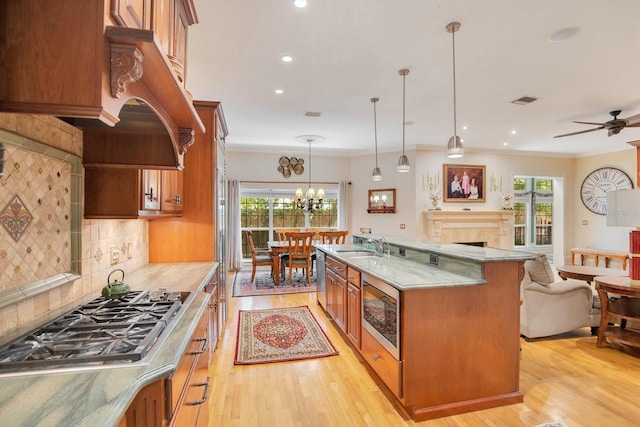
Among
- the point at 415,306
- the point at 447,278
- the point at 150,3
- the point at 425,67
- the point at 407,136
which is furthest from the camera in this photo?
the point at 407,136

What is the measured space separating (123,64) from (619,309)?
170 inches

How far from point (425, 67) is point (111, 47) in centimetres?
309

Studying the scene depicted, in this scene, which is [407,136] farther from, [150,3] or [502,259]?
[150,3]

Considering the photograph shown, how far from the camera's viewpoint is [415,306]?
203 centimetres

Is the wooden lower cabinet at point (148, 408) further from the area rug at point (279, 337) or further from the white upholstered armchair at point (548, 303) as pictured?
the white upholstered armchair at point (548, 303)

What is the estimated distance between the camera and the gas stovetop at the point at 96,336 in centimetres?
99

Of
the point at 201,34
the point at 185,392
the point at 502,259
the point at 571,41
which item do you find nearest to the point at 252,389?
the point at 185,392

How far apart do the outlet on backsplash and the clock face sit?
9366 mm

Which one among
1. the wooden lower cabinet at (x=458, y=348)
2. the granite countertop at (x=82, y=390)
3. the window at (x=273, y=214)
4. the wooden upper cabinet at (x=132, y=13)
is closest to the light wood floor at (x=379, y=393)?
the wooden lower cabinet at (x=458, y=348)

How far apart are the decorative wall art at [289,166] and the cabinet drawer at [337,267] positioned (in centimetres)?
385

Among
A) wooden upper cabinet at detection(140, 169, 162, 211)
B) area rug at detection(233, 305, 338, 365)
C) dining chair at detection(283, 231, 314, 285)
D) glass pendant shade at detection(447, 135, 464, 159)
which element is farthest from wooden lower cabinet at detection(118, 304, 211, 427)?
dining chair at detection(283, 231, 314, 285)

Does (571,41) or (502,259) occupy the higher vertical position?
(571,41)

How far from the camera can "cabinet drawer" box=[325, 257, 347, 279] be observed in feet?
10.5

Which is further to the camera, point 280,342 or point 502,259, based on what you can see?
point 280,342
